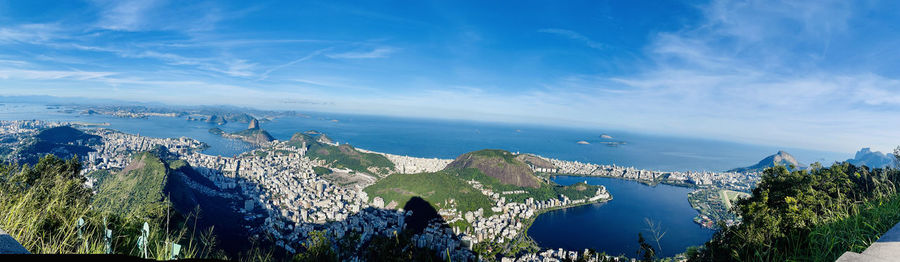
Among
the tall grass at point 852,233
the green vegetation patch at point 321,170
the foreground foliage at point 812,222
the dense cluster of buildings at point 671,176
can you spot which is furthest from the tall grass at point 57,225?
the dense cluster of buildings at point 671,176

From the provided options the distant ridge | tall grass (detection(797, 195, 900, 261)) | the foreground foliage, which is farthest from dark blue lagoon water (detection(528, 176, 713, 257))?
the distant ridge

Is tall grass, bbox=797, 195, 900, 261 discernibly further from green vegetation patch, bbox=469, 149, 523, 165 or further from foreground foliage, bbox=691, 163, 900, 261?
green vegetation patch, bbox=469, 149, 523, 165

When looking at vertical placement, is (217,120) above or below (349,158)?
above

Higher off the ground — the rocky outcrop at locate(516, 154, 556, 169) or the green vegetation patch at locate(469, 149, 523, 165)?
the green vegetation patch at locate(469, 149, 523, 165)

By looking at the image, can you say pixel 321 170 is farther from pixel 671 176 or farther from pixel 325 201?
pixel 671 176

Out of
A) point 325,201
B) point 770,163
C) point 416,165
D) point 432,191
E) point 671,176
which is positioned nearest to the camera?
point 325,201

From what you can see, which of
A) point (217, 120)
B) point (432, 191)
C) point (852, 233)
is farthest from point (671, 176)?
point (217, 120)

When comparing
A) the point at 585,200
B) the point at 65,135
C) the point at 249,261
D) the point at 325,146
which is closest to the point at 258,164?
the point at 325,146

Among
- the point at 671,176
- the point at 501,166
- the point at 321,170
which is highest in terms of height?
the point at 501,166

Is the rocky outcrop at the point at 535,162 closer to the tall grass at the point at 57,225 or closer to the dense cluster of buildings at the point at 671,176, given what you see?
the dense cluster of buildings at the point at 671,176
